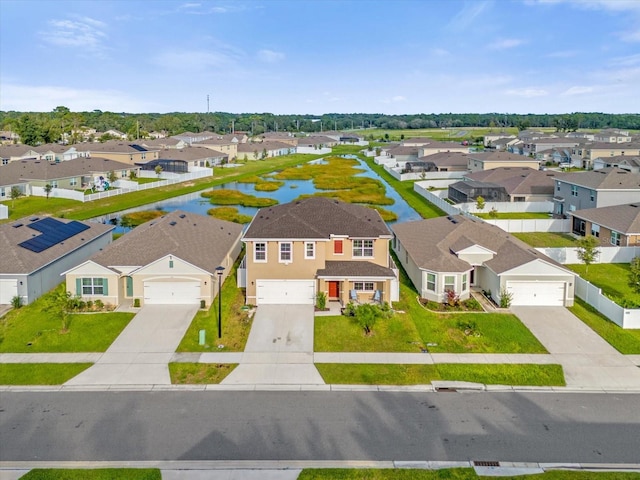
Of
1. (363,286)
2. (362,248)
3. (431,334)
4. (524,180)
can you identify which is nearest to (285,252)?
(362,248)

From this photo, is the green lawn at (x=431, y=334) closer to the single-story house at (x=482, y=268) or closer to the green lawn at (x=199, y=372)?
the single-story house at (x=482, y=268)

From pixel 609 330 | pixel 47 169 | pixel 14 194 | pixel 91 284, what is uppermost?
pixel 47 169

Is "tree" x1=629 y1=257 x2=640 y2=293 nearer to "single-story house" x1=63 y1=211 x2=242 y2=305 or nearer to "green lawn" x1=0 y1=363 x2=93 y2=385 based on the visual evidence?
"single-story house" x1=63 y1=211 x2=242 y2=305

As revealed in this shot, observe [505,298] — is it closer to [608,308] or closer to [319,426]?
[608,308]

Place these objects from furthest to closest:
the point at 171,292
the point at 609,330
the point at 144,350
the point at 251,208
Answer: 1. the point at 251,208
2. the point at 171,292
3. the point at 609,330
4. the point at 144,350

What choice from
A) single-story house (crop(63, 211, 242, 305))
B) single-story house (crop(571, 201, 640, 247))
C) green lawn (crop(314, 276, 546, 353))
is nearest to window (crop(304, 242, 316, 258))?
green lawn (crop(314, 276, 546, 353))

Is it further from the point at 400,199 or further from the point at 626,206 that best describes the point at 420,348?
the point at 400,199

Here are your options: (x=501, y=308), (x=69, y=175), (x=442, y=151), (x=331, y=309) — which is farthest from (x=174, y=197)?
(x=442, y=151)

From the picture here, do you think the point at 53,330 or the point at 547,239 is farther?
the point at 547,239
